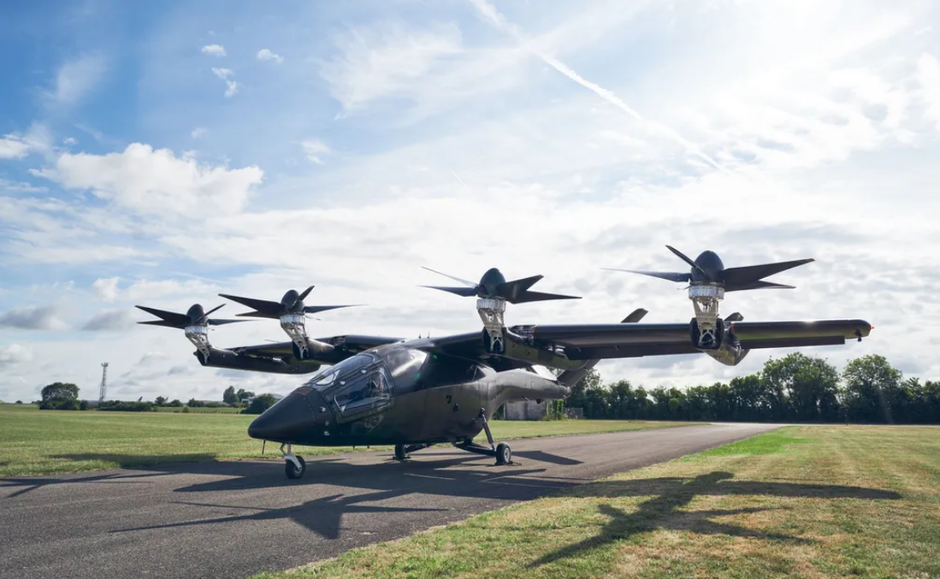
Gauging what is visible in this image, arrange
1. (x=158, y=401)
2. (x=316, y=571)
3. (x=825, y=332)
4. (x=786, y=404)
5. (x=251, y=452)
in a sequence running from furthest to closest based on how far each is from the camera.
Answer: (x=786, y=404) < (x=158, y=401) < (x=251, y=452) < (x=825, y=332) < (x=316, y=571)

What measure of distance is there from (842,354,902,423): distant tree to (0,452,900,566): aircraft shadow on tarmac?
100 meters

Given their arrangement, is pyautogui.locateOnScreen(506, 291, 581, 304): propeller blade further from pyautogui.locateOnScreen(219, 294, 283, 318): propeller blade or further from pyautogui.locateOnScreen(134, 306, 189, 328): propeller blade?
pyautogui.locateOnScreen(134, 306, 189, 328): propeller blade

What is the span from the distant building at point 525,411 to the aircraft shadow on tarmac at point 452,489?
58851mm

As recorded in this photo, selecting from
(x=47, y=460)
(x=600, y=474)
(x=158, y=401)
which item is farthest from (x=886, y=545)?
(x=158, y=401)

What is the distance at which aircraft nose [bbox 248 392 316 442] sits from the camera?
15.2 meters

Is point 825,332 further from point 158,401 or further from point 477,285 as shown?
point 158,401

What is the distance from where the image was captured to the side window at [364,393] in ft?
54.5

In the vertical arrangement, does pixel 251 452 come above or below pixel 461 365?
below

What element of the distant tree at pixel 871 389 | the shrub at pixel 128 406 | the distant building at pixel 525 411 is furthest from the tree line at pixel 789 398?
the shrub at pixel 128 406

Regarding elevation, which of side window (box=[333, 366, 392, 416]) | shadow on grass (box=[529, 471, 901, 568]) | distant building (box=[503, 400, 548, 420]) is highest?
side window (box=[333, 366, 392, 416])

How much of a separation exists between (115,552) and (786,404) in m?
118

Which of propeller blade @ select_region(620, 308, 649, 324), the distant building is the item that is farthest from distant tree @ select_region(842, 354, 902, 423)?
propeller blade @ select_region(620, 308, 649, 324)

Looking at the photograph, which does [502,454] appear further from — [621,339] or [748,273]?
[748,273]

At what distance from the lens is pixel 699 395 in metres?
111
